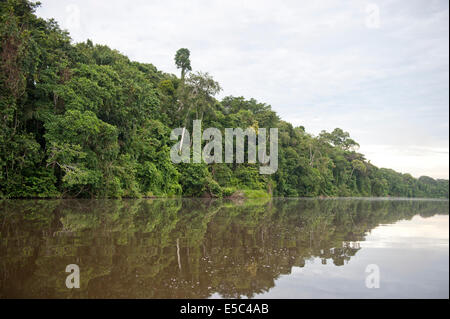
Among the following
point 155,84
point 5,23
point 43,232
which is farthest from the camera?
point 155,84

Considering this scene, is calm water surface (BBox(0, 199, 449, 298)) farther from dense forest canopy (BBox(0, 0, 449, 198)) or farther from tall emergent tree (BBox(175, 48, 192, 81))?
tall emergent tree (BBox(175, 48, 192, 81))

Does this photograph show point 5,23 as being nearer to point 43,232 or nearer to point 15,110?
point 15,110

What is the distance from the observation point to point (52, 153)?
18.7 m

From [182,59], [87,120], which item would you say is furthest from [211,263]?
[182,59]

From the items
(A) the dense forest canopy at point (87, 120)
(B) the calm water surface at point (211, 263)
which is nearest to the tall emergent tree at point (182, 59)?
(A) the dense forest canopy at point (87, 120)

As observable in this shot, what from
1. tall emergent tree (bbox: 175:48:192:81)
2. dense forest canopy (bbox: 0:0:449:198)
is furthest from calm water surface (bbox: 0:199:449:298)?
tall emergent tree (bbox: 175:48:192:81)

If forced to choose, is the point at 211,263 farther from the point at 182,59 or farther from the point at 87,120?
the point at 182,59

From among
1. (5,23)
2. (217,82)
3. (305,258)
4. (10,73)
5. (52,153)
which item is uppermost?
(217,82)

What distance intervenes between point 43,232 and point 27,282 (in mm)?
3902

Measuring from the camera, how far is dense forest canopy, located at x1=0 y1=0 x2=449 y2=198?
17.3m

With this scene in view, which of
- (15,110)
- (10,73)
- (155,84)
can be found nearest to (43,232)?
(10,73)
